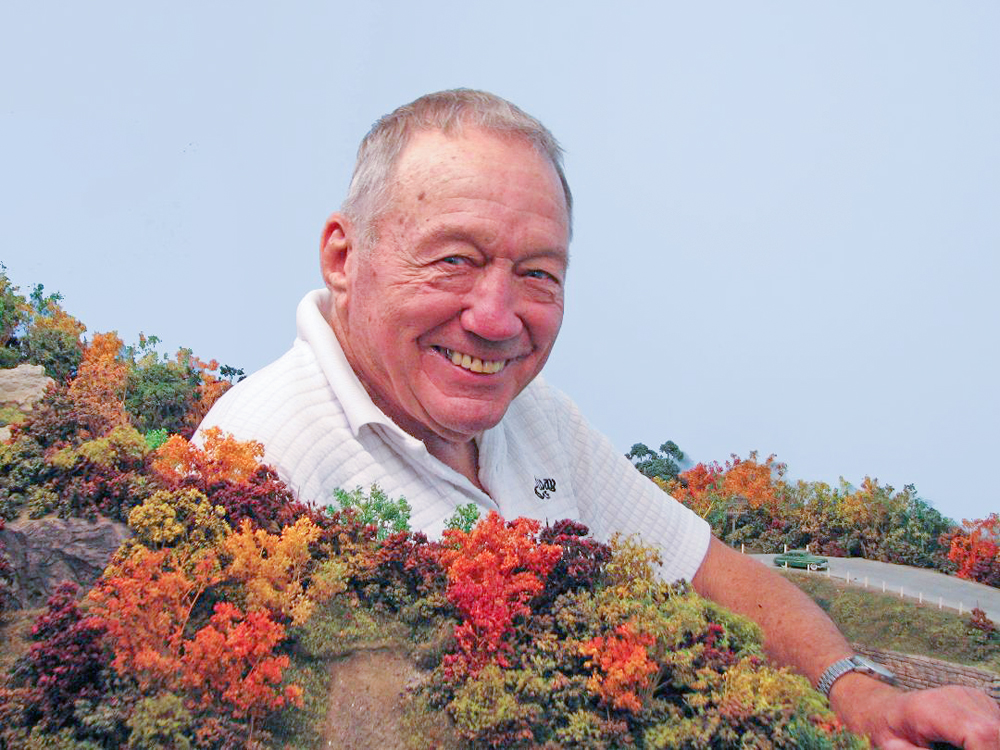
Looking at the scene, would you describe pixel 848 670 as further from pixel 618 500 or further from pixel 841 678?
pixel 618 500

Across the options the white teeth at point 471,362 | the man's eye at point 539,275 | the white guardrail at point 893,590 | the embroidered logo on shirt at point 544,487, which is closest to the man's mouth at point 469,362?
the white teeth at point 471,362

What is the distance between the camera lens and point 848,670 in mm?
4121

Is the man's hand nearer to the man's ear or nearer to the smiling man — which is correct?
the smiling man

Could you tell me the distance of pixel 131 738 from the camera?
216cm

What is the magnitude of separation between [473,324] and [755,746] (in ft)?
6.66

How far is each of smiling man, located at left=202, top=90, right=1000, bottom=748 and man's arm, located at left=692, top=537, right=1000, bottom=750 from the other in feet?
0.04

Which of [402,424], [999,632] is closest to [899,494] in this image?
[999,632]

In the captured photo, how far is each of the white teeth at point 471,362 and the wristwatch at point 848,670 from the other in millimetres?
1880

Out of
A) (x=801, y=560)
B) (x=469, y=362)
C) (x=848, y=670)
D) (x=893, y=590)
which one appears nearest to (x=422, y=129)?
(x=469, y=362)

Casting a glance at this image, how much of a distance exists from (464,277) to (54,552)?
1.87 m

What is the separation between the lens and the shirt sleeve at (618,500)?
5695mm

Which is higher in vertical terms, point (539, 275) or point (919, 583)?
point (539, 275)

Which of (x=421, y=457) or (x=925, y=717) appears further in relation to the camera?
(x=421, y=457)

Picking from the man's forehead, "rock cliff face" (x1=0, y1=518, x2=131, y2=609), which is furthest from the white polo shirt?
"rock cliff face" (x1=0, y1=518, x2=131, y2=609)
